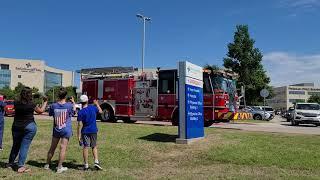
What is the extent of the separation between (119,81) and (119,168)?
50.8 ft

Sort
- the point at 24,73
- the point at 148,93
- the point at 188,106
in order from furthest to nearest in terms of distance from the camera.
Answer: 1. the point at 24,73
2. the point at 148,93
3. the point at 188,106

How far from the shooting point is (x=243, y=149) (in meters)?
13.0

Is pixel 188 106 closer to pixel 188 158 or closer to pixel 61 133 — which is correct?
pixel 188 158

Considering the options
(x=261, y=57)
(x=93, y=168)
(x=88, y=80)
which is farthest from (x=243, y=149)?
(x=261, y=57)

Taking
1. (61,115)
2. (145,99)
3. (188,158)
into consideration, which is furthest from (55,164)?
(145,99)

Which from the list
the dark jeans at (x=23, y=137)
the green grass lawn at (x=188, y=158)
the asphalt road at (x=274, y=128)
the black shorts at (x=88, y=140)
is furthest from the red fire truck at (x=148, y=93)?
the dark jeans at (x=23, y=137)

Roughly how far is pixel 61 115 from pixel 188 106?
5412mm

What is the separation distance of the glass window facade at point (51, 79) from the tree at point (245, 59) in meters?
135

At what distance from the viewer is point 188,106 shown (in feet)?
47.7

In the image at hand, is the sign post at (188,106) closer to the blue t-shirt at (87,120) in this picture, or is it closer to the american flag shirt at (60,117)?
the blue t-shirt at (87,120)

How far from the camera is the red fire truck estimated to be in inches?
877

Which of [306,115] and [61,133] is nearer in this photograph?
[61,133]

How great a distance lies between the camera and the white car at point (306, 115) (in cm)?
3164

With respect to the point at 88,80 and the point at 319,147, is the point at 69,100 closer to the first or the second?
the point at 319,147
